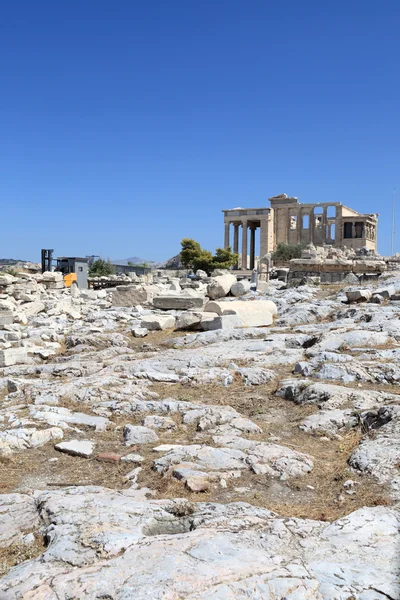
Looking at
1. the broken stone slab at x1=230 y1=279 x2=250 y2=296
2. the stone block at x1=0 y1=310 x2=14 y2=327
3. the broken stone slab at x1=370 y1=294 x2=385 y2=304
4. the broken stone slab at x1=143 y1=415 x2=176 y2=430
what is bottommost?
the broken stone slab at x1=143 y1=415 x2=176 y2=430

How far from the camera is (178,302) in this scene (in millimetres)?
14797

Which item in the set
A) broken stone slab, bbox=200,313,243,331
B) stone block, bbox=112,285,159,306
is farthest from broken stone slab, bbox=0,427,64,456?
stone block, bbox=112,285,159,306

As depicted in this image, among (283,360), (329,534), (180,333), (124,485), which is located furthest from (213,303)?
(329,534)

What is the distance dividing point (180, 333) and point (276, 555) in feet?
28.7

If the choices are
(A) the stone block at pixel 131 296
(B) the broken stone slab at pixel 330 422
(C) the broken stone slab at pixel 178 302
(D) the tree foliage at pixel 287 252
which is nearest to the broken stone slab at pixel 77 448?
(B) the broken stone slab at pixel 330 422

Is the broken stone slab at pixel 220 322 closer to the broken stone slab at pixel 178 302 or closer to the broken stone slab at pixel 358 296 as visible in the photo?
the broken stone slab at pixel 178 302

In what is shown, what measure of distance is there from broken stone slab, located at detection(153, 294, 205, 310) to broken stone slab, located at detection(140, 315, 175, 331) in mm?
2225

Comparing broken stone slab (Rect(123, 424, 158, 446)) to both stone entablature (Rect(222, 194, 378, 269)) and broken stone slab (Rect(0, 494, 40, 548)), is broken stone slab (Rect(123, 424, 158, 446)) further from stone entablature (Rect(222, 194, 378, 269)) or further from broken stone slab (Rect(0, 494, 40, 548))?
stone entablature (Rect(222, 194, 378, 269))

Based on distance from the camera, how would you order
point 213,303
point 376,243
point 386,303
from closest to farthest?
point 213,303, point 386,303, point 376,243

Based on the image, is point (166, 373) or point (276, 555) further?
point (166, 373)

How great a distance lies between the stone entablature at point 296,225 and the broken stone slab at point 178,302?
40054 mm

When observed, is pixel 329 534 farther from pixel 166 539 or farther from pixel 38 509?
pixel 38 509

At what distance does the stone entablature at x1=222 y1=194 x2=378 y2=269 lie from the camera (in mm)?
54406

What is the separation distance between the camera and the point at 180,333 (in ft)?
37.6
